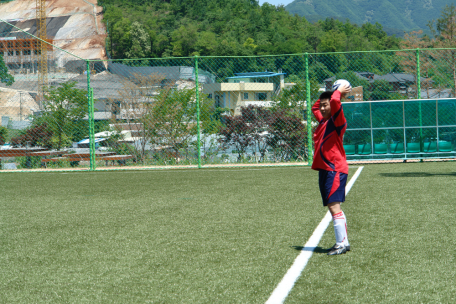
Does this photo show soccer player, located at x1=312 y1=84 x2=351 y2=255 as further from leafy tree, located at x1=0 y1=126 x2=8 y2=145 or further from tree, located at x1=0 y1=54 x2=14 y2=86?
tree, located at x1=0 y1=54 x2=14 y2=86

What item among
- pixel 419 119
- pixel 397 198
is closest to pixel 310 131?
pixel 419 119

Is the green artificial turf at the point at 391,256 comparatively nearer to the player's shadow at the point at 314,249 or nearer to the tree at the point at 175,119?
the player's shadow at the point at 314,249

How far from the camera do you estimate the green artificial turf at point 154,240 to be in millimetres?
2822

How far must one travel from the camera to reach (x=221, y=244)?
3863 mm

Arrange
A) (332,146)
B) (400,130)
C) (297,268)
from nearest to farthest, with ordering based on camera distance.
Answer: (297,268), (332,146), (400,130)

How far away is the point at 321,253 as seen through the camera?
3.51m

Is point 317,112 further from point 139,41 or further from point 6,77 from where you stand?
point 139,41

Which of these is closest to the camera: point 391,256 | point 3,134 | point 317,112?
point 391,256

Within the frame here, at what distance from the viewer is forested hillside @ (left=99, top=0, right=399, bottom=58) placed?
3014 inches

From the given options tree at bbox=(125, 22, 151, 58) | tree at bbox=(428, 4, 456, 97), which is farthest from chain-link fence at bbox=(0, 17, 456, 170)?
tree at bbox=(125, 22, 151, 58)

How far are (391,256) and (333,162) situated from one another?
831 mm

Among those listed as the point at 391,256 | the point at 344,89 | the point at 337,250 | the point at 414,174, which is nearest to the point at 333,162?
the point at 344,89

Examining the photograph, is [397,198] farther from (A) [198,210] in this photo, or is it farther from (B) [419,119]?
(B) [419,119]

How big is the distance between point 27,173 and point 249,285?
9892 mm
